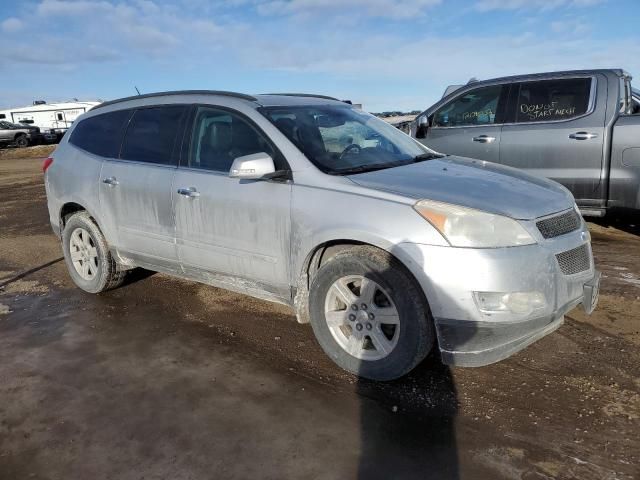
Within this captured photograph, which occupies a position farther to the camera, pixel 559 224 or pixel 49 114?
pixel 49 114

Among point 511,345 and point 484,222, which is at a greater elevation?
point 484,222

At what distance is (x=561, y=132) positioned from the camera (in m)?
6.35

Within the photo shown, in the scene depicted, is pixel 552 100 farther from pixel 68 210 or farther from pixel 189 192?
pixel 68 210

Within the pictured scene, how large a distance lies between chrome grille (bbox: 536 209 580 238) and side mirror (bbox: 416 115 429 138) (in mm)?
4079

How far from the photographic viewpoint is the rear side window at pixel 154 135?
4.36m

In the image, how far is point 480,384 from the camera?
3328 mm

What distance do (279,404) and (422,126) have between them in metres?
5.10

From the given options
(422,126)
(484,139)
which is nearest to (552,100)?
(484,139)

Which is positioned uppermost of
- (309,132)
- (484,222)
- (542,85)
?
(542,85)

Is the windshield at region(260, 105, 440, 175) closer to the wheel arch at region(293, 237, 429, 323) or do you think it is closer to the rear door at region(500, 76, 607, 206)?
the wheel arch at region(293, 237, 429, 323)

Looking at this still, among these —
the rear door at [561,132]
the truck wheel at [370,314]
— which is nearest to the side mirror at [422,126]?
the rear door at [561,132]

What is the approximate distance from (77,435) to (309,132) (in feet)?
7.93

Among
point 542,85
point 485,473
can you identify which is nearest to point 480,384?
point 485,473

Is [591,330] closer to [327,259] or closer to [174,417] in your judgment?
[327,259]
